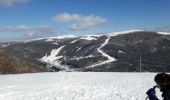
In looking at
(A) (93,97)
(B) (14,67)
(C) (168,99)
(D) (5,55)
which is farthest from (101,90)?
(D) (5,55)

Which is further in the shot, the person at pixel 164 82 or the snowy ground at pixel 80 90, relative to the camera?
the snowy ground at pixel 80 90

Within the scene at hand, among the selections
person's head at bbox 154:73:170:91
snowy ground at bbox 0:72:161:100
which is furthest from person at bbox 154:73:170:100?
snowy ground at bbox 0:72:161:100

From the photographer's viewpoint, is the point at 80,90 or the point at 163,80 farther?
the point at 80,90

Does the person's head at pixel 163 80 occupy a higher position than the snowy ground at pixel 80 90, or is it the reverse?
the person's head at pixel 163 80

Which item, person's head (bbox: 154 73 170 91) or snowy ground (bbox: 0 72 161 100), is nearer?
person's head (bbox: 154 73 170 91)

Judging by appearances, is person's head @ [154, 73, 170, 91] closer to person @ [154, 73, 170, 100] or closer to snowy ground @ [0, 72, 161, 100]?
person @ [154, 73, 170, 100]

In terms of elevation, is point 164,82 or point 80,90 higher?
point 164,82

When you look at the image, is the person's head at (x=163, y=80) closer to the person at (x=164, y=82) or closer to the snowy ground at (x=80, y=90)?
the person at (x=164, y=82)

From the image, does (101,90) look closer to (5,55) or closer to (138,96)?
(138,96)

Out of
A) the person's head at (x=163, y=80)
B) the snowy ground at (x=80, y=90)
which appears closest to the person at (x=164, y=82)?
the person's head at (x=163, y=80)

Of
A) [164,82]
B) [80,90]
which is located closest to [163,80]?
[164,82]

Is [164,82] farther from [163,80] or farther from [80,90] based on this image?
[80,90]
